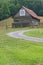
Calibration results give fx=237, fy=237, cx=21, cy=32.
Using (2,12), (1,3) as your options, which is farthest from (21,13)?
(1,3)

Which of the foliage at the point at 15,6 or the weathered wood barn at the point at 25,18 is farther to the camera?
the foliage at the point at 15,6

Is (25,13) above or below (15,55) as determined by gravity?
below

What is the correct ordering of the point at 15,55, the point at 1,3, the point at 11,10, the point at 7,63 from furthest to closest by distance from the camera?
1. the point at 11,10
2. the point at 1,3
3. the point at 15,55
4. the point at 7,63

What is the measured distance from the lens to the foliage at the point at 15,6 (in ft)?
235

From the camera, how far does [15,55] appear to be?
49.3 ft

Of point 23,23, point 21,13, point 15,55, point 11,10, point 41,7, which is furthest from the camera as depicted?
point 41,7

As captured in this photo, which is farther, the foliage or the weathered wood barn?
the foliage

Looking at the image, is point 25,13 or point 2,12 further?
point 2,12

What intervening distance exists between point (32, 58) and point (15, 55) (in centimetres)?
140

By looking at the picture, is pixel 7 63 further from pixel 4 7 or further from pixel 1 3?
pixel 1 3

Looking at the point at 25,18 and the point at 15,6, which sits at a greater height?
→ the point at 15,6

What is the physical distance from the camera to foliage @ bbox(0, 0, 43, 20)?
71.6 metres

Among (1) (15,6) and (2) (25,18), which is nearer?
(2) (25,18)

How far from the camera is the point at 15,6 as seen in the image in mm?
81312
